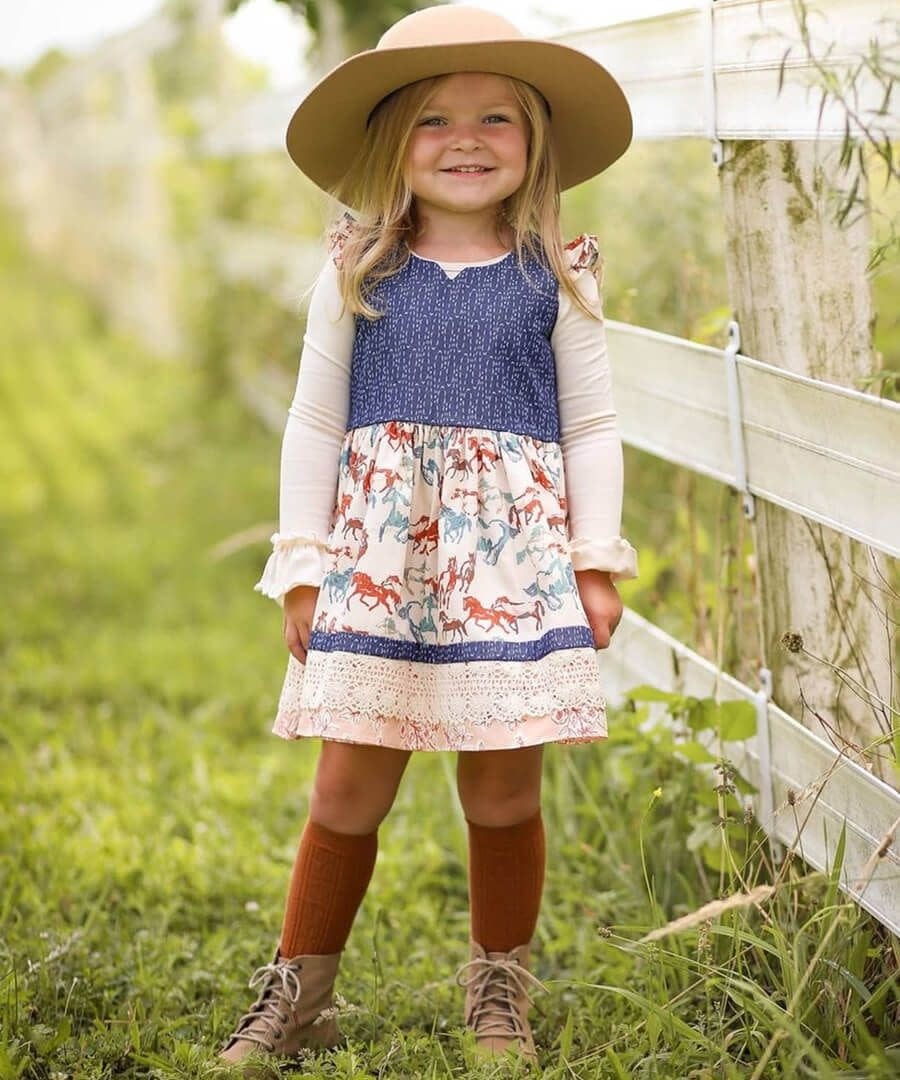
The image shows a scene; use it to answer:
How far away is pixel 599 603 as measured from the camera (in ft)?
7.54

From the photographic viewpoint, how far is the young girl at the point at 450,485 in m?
2.19

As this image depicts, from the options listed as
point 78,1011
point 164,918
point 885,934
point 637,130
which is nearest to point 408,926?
point 164,918

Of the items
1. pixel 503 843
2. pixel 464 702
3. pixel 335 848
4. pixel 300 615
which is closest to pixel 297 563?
pixel 300 615

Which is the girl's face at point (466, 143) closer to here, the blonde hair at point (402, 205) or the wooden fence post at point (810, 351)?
the blonde hair at point (402, 205)

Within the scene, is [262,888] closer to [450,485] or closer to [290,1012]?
[290,1012]

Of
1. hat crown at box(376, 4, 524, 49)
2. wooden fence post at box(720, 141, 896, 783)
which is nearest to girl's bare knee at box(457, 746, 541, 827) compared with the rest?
wooden fence post at box(720, 141, 896, 783)

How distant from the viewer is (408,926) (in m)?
2.95

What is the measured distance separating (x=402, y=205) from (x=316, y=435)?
396 millimetres

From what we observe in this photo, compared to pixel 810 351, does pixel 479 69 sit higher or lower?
higher

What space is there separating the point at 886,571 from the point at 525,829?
0.72m

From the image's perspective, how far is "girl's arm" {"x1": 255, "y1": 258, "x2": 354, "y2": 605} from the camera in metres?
2.33

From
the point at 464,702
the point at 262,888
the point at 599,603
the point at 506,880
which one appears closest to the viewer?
the point at 464,702

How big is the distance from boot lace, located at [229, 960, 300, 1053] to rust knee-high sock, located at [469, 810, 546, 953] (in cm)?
33

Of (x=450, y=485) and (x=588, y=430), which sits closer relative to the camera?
(x=450, y=485)
